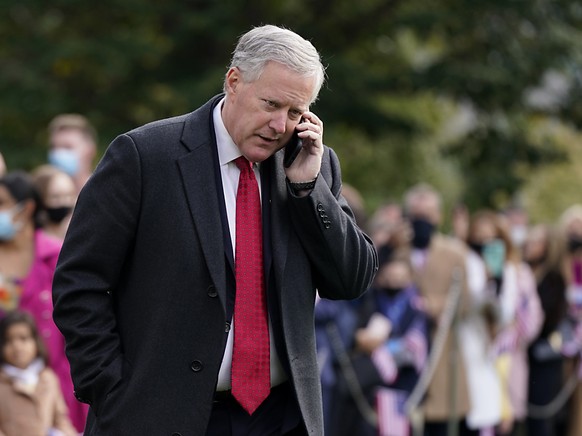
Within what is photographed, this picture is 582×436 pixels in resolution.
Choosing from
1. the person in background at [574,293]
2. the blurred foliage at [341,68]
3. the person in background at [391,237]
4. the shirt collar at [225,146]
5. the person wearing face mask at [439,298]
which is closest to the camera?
the shirt collar at [225,146]

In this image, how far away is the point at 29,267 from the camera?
7887 mm

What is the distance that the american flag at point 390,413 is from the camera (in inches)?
404

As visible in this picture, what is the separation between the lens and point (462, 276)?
11.0 m

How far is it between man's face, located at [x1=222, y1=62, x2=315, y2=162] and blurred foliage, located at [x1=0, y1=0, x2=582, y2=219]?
37.1 feet

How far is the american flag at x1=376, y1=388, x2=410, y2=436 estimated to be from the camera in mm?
10258

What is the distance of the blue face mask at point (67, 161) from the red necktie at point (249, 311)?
17.0ft

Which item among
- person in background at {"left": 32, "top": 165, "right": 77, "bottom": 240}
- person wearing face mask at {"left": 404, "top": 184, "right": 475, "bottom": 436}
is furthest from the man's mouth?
person wearing face mask at {"left": 404, "top": 184, "right": 475, "bottom": 436}

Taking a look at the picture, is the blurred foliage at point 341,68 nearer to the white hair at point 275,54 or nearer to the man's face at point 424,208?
the man's face at point 424,208

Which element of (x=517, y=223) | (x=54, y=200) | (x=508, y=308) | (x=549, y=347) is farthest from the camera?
(x=517, y=223)

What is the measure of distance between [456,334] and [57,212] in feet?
13.8

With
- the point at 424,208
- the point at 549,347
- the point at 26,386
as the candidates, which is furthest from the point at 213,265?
the point at 549,347

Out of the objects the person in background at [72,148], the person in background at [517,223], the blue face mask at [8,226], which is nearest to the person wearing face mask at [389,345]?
the person in background at [72,148]

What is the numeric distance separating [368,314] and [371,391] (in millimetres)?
571

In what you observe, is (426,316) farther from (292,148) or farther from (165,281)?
(165,281)
